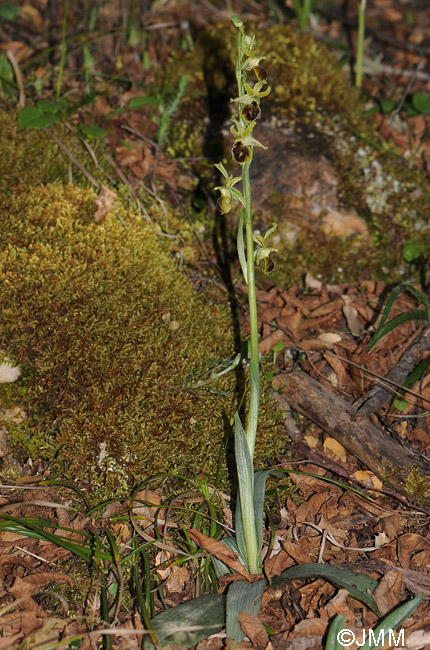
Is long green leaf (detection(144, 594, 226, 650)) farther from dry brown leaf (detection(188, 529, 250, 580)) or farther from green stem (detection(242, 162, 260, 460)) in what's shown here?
green stem (detection(242, 162, 260, 460))

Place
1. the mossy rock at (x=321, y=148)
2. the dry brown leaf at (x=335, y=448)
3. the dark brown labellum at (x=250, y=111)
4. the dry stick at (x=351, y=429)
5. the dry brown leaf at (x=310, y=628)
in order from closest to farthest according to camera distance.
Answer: the dark brown labellum at (x=250, y=111) → the dry brown leaf at (x=310, y=628) → the dry stick at (x=351, y=429) → the dry brown leaf at (x=335, y=448) → the mossy rock at (x=321, y=148)

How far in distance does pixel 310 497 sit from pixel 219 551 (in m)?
0.56

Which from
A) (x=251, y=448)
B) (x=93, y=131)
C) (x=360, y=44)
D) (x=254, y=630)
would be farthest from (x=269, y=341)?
A: (x=360, y=44)

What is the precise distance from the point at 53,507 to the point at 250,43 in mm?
2072

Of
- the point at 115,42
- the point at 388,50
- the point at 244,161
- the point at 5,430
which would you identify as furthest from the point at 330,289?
the point at 388,50

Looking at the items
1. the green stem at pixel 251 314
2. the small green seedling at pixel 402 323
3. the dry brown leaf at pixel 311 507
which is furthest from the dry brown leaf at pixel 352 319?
the green stem at pixel 251 314

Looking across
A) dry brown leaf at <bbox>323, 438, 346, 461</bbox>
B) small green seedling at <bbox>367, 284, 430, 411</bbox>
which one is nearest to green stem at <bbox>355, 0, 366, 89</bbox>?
small green seedling at <bbox>367, 284, 430, 411</bbox>

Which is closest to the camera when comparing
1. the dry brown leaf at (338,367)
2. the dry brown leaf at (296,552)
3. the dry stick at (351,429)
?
the dry brown leaf at (296,552)

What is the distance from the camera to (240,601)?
6.98ft

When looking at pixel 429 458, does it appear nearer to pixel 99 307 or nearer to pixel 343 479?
pixel 343 479

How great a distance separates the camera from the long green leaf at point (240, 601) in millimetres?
2070

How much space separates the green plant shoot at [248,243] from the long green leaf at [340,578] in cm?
14

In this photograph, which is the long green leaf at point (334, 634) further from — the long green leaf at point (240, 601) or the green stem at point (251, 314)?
the green stem at point (251, 314)

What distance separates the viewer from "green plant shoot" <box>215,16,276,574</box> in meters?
1.91
